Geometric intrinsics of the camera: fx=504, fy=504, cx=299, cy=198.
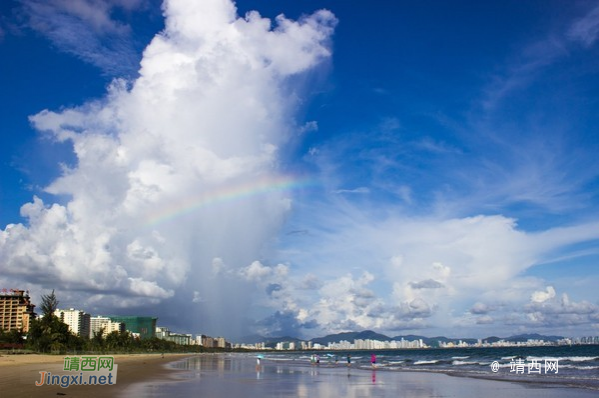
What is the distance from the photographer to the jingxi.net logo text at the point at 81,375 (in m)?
30.7

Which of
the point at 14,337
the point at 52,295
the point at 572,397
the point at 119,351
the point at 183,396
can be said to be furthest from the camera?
the point at 119,351

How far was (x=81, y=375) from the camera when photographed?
33.9 meters

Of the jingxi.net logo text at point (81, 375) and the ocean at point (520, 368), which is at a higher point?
the jingxi.net logo text at point (81, 375)

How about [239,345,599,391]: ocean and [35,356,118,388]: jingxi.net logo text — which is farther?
[239,345,599,391]: ocean

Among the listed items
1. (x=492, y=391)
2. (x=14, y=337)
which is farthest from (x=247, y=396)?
(x=14, y=337)

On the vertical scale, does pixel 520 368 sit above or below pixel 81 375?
below

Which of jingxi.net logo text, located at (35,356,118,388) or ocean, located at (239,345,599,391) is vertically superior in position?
jingxi.net logo text, located at (35,356,118,388)

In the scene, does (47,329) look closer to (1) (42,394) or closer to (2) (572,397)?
(1) (42,394)

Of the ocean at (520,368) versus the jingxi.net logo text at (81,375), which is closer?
the jingxi.net logo text at (81,375)

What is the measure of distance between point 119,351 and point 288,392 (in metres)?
132

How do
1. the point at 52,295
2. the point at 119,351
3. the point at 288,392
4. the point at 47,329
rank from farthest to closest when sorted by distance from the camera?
the point at 119,351
the point at 52,295
the point at 47,329
the point at 288,392

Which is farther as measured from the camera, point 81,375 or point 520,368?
point 520,368

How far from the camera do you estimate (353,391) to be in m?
33.9

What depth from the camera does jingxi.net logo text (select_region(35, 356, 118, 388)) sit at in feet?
101
